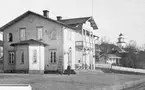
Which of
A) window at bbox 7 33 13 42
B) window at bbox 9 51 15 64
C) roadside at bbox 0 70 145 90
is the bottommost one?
roadside at bbox 0 70 145 90

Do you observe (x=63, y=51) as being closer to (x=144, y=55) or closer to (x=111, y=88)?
(x=111, y=88)

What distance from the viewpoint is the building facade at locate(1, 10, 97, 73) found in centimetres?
2933

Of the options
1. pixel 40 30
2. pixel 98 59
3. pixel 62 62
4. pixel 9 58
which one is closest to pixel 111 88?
pixel 62 62

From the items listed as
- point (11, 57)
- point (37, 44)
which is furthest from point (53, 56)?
point (11, 57)

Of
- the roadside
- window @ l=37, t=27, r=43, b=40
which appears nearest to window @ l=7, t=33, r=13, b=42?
window @ l=37, t=27, r=43, b=40

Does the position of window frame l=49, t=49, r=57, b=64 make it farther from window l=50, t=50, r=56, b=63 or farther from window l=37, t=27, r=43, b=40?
window l=37, t=27, r=43, b=40

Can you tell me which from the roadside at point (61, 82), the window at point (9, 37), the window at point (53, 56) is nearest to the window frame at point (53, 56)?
the window at point (53, 56)

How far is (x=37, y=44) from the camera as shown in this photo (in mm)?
29391

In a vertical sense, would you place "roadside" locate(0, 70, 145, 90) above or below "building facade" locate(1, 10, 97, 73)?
below

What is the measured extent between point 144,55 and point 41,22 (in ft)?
163

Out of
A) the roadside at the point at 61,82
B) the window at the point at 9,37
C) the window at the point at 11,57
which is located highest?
the window at the point at 9,37

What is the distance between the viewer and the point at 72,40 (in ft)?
112

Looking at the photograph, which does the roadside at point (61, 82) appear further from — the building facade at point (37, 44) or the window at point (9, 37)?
the window at point (9, 37)

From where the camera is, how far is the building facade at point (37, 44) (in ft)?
96.2
